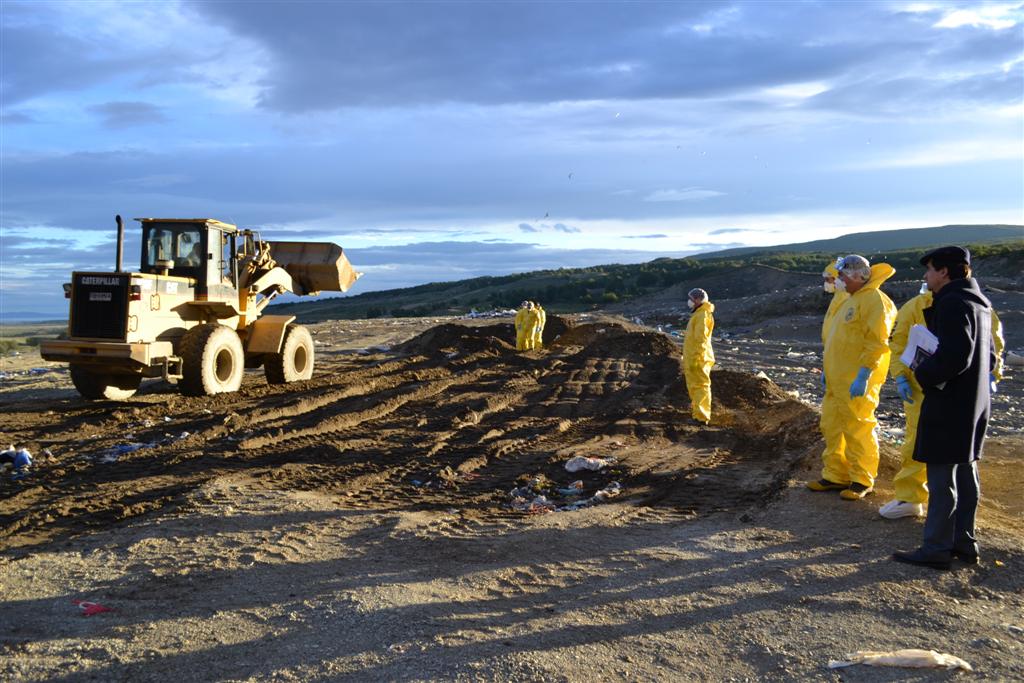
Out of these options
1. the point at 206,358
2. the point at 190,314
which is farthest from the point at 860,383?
the point at 190,314

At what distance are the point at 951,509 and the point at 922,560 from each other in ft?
1.20

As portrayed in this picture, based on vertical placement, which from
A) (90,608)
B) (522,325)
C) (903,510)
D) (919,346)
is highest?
(919,346)

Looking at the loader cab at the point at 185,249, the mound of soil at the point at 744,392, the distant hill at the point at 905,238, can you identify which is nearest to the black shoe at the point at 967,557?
the mound of soil at the point at 744,392

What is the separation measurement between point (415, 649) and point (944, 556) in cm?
333

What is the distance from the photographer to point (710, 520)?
656 centimetres

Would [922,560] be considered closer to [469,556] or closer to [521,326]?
[469,556]

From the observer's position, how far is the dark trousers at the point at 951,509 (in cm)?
537

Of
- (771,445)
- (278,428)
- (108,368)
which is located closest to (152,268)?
(108,368)

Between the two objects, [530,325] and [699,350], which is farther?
[530,325]

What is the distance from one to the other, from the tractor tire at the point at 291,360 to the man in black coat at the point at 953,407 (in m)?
11.4

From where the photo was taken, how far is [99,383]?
12.6m

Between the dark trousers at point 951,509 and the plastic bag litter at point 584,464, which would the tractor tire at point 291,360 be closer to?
the plastic bag litter at point 584,464

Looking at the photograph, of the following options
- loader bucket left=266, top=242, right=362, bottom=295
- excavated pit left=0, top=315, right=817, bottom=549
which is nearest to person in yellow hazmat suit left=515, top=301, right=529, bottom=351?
excavated pit left=0, top=315, right=817, bottom=549

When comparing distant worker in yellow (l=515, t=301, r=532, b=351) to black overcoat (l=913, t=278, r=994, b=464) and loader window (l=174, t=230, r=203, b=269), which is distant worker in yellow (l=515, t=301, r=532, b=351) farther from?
black overcoat (l=913, t=278, r=994, b=464)
